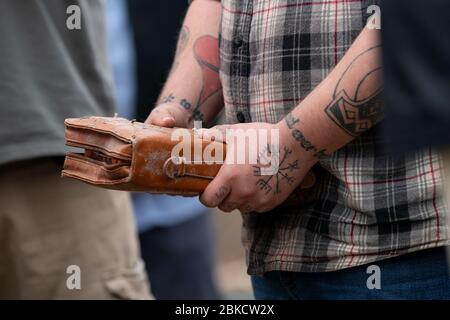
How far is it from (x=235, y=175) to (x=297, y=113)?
182mm

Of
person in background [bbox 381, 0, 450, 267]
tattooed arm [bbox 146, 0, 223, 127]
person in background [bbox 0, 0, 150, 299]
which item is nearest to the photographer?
person in background [bbox 381, 0, 450, 267]

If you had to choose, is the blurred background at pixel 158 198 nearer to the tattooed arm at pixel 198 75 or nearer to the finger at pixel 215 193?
the tattooed arm at pixel 198 75

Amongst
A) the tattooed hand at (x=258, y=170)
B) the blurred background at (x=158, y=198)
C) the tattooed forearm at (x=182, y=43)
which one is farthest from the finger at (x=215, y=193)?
the blurred background at (x=158, y=198)

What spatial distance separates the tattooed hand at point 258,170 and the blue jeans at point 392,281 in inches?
8.9

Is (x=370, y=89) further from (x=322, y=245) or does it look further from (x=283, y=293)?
(x=283, y=293)

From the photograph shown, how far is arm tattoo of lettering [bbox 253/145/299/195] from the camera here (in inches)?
78.7

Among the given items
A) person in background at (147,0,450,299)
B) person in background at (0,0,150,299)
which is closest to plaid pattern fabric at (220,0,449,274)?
person in background at (147,0,450,299)

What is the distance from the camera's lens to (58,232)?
2.80 meters

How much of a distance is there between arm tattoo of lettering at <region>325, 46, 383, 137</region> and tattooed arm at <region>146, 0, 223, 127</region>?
0.47m

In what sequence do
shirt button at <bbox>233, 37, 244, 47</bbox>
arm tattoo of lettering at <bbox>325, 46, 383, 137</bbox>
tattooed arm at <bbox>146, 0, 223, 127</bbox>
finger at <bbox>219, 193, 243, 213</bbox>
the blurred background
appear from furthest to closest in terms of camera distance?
the blurred background, tattooed arm at <bbox>146, 0, 223, 127</bbox>, shirt button at <bbox>233, 37, 244, 47</bbox>, finger at <bbox>219, 193, 243, 213</bbox>, arm tattoo of lettering at <bbox>325, 46, 383, 137</bbox>

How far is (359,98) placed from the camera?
1.95m

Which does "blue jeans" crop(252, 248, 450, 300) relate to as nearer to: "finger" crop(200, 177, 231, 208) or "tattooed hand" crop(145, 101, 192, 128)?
"finger" crop(200, 177, 231, 208)

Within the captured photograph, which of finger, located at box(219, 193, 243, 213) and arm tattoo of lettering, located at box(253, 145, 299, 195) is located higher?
arm tattoo of lettering, located at box(253, 145, 299, 195)
